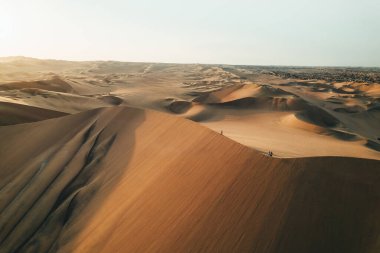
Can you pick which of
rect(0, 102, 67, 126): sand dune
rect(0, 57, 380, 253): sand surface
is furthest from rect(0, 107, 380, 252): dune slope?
rect(0, 102, 67, 126): sand dune

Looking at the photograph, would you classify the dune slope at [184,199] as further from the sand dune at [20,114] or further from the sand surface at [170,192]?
the sand dune at [20,114]

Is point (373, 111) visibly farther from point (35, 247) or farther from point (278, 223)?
point (35, 247)

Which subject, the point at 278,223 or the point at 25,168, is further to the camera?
the point at 25,168

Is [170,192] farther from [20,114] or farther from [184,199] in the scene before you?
[20,114]

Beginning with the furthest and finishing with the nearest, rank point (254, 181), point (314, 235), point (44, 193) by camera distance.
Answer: point (44, 193), point (254, 181), point (314, 235)

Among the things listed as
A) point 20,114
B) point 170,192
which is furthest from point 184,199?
point 20,114

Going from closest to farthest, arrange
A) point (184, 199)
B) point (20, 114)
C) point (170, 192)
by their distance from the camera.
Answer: point (184, 199) → point (170, 192) → point (20, 114)

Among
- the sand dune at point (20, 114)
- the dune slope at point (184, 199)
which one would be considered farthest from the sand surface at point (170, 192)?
the sand dune at point (20, 114)

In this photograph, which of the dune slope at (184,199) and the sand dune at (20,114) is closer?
the dune slope at (184,199)

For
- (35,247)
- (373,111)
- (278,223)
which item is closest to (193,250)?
(278,223)
